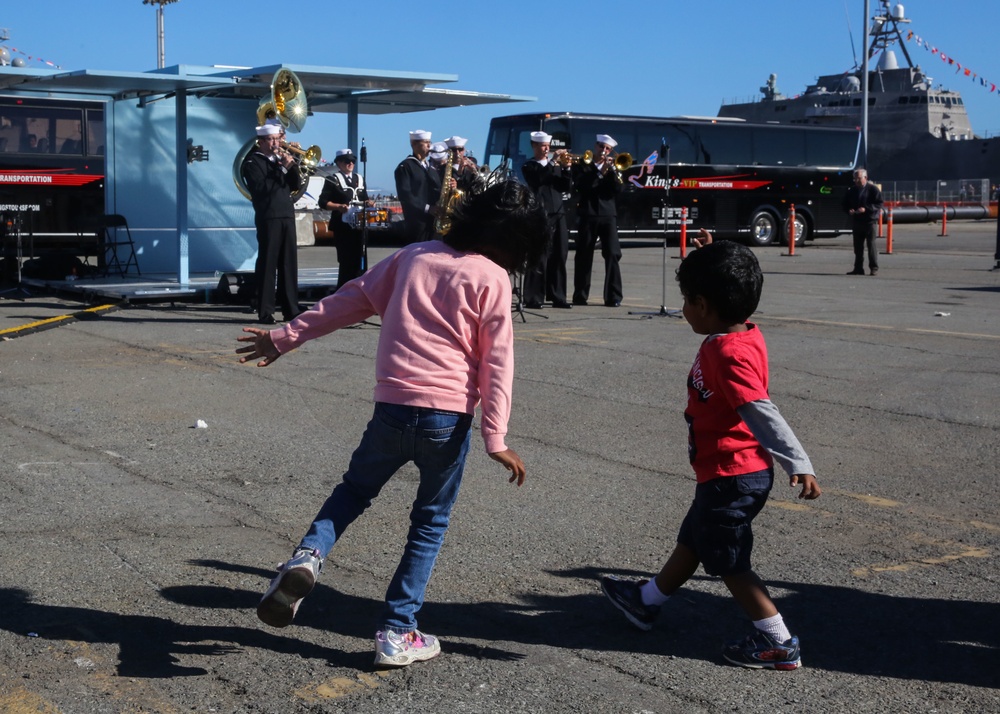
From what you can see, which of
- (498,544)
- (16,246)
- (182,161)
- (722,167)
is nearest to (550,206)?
(182,161)

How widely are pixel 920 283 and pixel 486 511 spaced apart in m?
15.1

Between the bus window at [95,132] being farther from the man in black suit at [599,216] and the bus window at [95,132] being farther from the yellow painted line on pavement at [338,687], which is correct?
the yellow painted line on pavement at [338,687]

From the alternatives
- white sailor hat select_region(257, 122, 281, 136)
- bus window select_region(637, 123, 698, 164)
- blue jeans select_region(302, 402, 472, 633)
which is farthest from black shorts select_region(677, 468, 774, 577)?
bus window select_region(637, 123, 698, 164)

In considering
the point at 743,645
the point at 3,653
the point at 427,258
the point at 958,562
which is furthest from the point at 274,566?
the point at 958,562

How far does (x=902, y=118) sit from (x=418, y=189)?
68775 mm

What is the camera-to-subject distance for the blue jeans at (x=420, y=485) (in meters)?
3.66

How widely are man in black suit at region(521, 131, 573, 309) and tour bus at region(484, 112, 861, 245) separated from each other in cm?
1426

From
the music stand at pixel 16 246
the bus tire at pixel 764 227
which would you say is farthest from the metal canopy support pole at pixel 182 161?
the bus tire at pixel 764 227

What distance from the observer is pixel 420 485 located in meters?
3.72

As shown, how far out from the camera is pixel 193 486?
19.2 ft

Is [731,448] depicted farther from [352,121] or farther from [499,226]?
[352,121]

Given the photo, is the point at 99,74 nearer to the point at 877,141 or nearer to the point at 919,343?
the point at 919,343

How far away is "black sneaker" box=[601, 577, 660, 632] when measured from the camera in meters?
4.04

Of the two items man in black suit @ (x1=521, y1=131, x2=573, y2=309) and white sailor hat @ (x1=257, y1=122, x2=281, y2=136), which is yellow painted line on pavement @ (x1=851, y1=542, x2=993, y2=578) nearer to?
white sailor hat @ (x1=257, y1=122, x2=281, y2=136)
